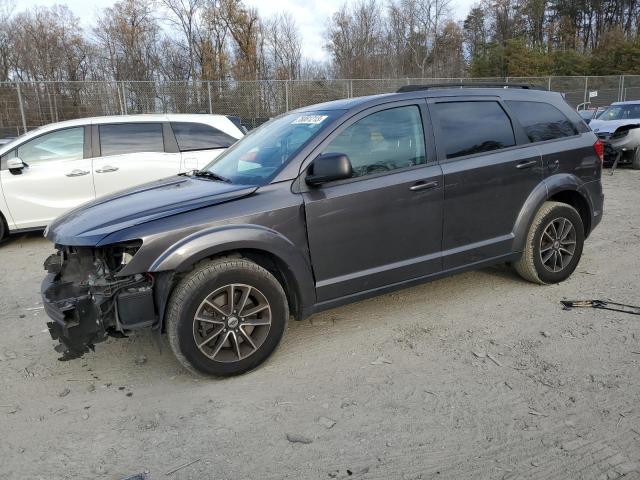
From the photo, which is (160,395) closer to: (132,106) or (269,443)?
(269,443)

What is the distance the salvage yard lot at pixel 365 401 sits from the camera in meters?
2.51

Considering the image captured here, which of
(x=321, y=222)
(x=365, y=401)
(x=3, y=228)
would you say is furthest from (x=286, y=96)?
(x=365, y=401)

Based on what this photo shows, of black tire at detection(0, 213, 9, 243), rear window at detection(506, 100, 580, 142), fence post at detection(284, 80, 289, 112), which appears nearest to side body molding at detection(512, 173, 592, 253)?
rear window at detection(506, 100, 580, 142)

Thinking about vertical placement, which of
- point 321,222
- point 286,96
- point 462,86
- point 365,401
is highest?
point 286,96

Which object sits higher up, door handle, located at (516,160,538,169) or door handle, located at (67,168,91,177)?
door handle, located at (516,160,538,169)

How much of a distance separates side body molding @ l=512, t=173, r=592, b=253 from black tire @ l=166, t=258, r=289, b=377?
7.41 feet

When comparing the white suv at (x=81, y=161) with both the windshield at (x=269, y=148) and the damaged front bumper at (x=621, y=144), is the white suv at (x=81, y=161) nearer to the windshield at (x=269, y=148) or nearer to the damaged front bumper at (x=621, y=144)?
the windshield at (x=269, y=148)

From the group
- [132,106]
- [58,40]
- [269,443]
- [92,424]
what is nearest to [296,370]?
[269,443]

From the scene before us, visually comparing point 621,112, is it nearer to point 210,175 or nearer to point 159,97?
point 210,175

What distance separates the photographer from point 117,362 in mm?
3633

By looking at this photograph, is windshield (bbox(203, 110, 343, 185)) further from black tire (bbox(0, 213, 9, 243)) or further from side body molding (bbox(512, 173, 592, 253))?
black tire (bbox(0, 213, 9, 243))

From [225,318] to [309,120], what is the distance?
1.68 metres

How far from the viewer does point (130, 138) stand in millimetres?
7250

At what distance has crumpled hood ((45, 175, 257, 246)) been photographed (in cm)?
313
